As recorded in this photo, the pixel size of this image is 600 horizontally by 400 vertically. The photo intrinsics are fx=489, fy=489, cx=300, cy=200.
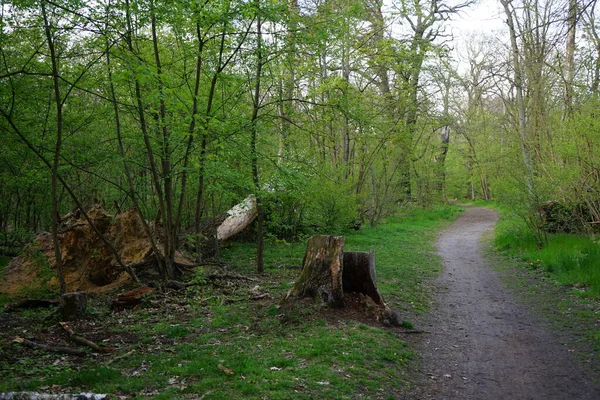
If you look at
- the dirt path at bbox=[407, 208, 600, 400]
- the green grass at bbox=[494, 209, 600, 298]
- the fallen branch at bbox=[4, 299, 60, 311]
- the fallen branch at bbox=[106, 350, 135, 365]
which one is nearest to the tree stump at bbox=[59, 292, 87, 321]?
the fallen branch at bbox=[4, 299, 60, 311]

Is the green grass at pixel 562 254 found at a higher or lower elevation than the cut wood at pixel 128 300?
higher

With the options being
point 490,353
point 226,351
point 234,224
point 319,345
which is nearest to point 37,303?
point 226,351

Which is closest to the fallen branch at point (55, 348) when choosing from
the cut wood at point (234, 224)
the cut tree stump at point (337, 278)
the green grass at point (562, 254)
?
the cut tree stump at point (337, 278)

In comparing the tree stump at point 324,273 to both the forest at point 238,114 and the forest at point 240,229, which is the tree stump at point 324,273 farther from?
the forest at point 238,114

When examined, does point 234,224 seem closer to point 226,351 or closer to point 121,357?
point 226,351

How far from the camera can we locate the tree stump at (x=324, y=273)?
24.1ft

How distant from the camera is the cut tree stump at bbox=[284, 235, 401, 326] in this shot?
7.35 meters

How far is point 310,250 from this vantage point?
760 centimetres

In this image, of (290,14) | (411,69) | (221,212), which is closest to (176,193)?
(221,212)

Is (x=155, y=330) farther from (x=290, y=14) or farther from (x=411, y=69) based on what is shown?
(x=411, y=69)

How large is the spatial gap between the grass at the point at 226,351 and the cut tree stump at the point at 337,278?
0.27 metres

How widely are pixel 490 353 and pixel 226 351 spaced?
3.44 meters

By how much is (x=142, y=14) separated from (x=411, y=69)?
1297 cm

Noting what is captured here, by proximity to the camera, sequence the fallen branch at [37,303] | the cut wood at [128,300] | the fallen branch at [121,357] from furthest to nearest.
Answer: the fallen branch at [37,303], the cut wood at [128,300], the fallen branch at [121,357]
